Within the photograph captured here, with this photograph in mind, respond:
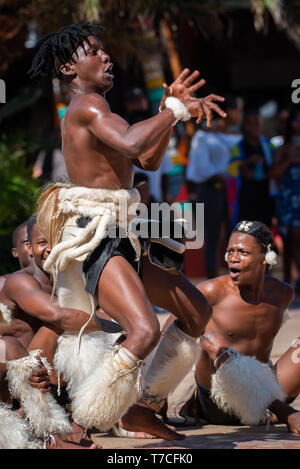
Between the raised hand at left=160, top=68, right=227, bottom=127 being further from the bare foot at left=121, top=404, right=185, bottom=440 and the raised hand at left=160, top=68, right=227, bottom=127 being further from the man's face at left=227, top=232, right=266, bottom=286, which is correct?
the bare foot at left=121, top=404, right=185, bottom=440

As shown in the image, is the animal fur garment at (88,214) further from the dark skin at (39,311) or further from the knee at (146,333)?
the knee at (146,333)

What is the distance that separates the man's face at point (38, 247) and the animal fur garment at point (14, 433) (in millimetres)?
1051

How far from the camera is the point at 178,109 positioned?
3598 millimetres

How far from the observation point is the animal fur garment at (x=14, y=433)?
3404 millimetres

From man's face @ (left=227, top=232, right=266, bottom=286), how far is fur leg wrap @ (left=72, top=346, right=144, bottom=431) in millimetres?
1171

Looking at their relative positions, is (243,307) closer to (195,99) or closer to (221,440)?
(221,440)

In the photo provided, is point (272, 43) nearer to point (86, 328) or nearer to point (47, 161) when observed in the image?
point (47, 161)

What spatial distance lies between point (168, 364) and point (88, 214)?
2.73 ft

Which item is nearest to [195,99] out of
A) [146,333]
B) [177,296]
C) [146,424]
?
[177,296]

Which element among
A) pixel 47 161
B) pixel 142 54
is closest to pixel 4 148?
pixel 47 161

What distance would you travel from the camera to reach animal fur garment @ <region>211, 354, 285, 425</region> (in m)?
4.14

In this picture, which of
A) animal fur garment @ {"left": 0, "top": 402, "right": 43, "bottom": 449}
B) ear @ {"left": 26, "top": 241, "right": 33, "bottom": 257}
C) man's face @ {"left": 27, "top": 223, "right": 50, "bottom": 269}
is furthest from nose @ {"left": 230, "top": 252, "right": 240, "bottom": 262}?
animal fur garment @ {"left": 0, "top": 402, "right": 43, "bottom": 449}

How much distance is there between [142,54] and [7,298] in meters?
5.88

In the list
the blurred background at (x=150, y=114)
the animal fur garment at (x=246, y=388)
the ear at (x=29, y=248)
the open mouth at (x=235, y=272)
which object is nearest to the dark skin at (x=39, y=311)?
the ear at (x=29, y=248)
